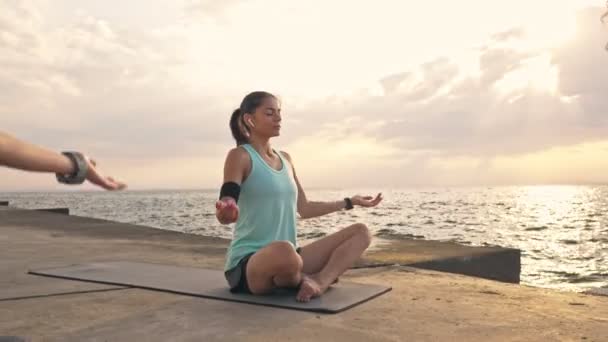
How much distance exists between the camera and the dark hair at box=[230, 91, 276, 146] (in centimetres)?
379

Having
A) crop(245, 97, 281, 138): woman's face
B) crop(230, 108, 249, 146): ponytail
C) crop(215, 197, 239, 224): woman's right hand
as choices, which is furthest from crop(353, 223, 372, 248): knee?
crop(215, 197, 239, 224): woman's right hand

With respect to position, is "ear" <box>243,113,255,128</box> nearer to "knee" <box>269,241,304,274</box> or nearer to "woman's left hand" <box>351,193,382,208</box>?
"knee" <box>269,241,304,274</box>

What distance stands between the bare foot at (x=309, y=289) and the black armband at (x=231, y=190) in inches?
31.8

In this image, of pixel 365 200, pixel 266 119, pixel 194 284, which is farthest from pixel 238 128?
pixel 194 284

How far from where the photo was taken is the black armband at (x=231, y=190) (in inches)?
134

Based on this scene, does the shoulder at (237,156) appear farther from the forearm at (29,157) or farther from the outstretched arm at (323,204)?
the forearm at (29,157)

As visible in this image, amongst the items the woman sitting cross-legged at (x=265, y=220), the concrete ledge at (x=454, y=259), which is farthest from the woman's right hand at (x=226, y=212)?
the concrete ledge at (x=454, y=259)

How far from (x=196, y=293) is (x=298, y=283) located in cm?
75

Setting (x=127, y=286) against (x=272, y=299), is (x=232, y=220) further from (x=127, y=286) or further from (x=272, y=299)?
(x=127, y=286)

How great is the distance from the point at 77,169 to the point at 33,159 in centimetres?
14

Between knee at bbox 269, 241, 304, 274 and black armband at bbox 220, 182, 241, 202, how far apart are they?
0.40 m

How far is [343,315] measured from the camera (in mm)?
3469

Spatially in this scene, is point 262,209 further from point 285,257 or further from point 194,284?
point 194,284

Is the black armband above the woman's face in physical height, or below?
below
